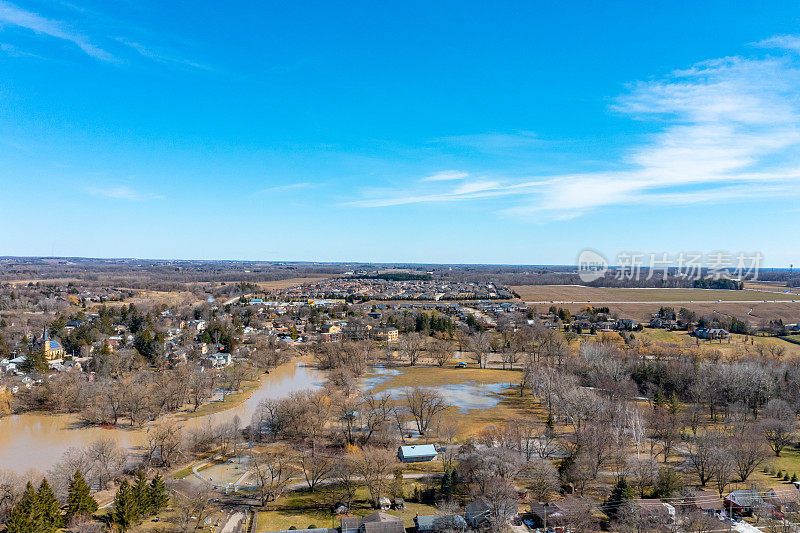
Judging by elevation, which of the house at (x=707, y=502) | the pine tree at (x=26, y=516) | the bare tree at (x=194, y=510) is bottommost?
the bare tree at (x=194, y=510)

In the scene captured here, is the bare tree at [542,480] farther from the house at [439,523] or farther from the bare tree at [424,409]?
the bare tree at [424,409]

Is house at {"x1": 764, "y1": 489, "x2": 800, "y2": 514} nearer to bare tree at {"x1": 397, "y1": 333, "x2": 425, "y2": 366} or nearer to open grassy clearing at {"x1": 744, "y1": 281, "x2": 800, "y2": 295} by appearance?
bare tree at {"x1": 397, "y1": 333, "x2": 425, "y2": 366}

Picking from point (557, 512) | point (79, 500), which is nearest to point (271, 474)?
point (79, 500)

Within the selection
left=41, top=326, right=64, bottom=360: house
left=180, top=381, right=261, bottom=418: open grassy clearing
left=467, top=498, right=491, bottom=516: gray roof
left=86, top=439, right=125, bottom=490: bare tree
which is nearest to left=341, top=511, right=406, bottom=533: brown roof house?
left=467, top=498, right=491, bottom=516: gray roof

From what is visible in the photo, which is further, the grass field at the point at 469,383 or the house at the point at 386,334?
the house at the point at 386,334

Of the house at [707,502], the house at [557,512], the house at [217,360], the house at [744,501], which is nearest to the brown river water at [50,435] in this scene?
the house at [217,360]

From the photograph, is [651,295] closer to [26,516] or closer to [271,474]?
[271,474]

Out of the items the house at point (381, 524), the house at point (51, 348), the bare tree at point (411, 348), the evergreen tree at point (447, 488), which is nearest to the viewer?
the house at point (381, 524)

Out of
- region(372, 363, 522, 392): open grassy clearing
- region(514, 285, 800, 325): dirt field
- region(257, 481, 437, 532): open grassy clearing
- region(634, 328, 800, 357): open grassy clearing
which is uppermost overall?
region(514, 285, 800, 325): dirt field
